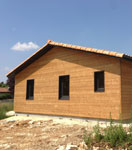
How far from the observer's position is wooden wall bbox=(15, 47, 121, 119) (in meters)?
9.70

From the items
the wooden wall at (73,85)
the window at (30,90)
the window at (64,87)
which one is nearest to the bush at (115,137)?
the wooden wall at (73,85)

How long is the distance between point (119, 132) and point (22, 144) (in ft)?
10.7

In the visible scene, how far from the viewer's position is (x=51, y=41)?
41.7ft

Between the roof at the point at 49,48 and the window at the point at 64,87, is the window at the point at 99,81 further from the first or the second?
the window at the point at 64,87

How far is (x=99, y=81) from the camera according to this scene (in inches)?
412

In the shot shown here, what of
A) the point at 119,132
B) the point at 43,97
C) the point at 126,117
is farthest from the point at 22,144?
the point at 43,97

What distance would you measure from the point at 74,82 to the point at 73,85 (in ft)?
0.62

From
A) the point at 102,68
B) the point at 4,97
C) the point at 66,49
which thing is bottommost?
the point at 4,97

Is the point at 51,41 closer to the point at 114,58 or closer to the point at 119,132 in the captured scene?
the point at 114,58

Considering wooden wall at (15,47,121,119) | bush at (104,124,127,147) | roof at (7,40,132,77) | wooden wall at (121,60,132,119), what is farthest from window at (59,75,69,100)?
bush at (104,124,127,147)

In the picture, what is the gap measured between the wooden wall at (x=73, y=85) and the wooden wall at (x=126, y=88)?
30 cm

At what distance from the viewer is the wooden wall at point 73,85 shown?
9695mm

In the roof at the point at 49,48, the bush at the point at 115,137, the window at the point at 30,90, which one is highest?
the roof at the point at 49,48

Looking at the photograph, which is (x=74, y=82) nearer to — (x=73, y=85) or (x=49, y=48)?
(x=73, y=85)
